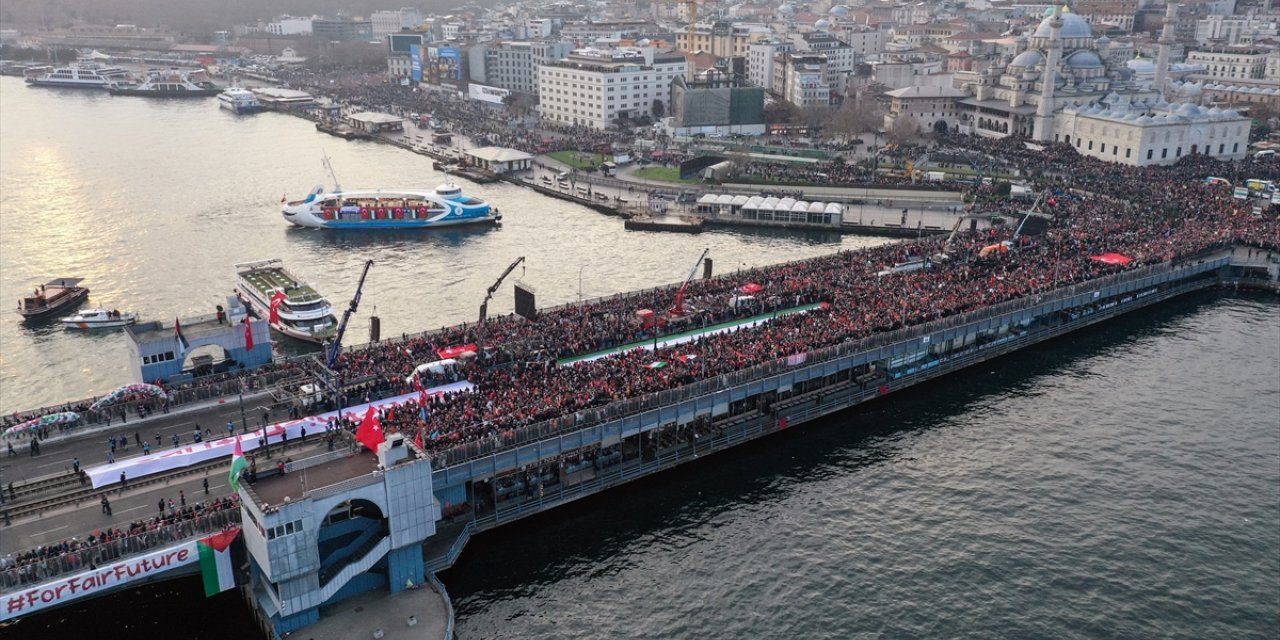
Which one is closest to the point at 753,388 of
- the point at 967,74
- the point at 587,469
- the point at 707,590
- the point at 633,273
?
the point at 587,469

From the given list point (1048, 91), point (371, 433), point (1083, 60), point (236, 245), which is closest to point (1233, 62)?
point (1083, 60)

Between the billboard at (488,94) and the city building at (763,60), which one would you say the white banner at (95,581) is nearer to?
the billboard at (488,94)

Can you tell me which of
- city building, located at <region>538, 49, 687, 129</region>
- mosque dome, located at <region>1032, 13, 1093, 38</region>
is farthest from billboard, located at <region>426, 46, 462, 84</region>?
mosque dome, located at <region>1032, 13, 1093, 38</region>

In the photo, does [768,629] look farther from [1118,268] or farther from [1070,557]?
[1118,268]

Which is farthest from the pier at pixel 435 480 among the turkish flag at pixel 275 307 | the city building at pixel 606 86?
the city building at pixel 606 86

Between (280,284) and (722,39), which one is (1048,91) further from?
(280,284)

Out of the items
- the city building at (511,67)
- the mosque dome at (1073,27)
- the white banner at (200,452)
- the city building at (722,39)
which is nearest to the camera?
the white banner at (200,452)

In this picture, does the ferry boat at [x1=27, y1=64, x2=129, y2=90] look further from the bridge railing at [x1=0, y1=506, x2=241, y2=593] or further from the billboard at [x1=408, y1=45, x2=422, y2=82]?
the bridge railing at [x1=0, y1=506, x2=241, y2=593]

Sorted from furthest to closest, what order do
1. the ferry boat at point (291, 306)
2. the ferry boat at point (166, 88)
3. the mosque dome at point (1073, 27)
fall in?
the ferry boat at point (166, 88) < the mosque dome at point (1073, 27) < the ferry boat at point (291, 306)
